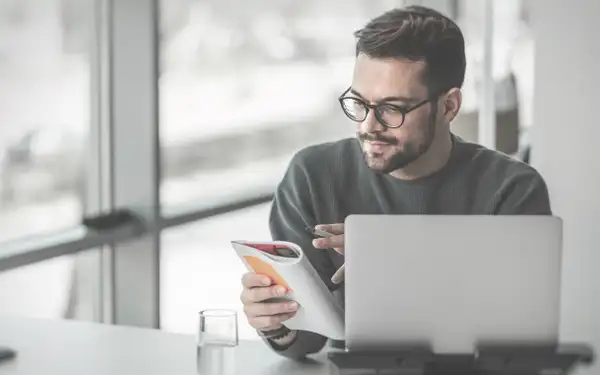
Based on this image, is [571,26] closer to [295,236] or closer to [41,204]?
[295,236]

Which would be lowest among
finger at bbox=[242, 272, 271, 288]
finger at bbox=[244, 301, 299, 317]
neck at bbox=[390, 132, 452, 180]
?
finger at bbox=[244, 301, 299, 317]

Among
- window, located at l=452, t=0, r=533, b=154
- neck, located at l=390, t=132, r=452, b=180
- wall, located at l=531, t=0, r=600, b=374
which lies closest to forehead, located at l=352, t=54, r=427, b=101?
neck, located at l=390, t=132, r=452, b=180

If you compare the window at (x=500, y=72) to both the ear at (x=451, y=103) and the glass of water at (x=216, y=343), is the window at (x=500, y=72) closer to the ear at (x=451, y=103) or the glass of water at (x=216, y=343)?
the ear at (x=451, y=103)

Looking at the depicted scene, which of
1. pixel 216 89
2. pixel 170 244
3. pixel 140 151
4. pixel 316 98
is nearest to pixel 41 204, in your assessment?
pixel 140 151

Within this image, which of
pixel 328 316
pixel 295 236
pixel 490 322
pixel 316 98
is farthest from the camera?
pixel 316 98

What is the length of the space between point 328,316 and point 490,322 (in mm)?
383

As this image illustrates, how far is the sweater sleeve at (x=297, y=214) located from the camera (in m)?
2.26

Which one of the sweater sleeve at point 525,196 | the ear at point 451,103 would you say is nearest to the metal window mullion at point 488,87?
the ear at point 451,103

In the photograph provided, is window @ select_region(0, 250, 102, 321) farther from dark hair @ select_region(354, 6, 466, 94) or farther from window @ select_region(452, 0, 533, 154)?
window @ select_region(452, 0, 533, 154)

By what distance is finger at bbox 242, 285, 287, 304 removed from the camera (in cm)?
190

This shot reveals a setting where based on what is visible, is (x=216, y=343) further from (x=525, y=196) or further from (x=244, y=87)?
(x=244, y=87)

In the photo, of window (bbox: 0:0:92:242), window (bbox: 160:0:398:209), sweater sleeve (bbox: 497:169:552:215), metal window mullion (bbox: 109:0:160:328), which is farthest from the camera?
window (bbox: 160:0:398:209)

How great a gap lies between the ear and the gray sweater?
0.06 meters

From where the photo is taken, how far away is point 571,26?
3.26m
